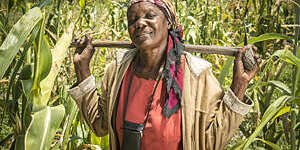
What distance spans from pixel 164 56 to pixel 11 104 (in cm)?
72

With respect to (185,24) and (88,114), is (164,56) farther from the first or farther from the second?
(185,24)

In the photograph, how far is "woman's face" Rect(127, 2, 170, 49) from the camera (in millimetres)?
1010

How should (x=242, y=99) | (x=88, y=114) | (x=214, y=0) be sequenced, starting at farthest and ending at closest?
(x=214, y=0)
(x=88, y=114)
(x=242, y=99)

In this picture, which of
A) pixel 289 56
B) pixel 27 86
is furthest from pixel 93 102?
pixel 289 56

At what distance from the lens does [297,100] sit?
127 centimetres

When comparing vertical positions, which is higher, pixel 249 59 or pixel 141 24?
pixel 141 24

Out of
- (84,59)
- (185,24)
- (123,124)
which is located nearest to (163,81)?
(123,124)

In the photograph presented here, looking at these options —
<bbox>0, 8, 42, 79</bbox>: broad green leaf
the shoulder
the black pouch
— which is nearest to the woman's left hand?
the shoulder

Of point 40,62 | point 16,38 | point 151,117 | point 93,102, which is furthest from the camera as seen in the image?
point 93,102

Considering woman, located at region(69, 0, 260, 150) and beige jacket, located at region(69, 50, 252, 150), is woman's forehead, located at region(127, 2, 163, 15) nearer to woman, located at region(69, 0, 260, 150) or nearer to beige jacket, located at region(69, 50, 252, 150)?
woman, located at region(69, 0, 260, 150)

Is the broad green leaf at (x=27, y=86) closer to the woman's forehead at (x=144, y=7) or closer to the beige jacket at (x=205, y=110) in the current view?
the beige jacket at (x=205, y=110)

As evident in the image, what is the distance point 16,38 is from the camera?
846mm

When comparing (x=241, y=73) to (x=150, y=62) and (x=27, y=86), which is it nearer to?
(x=150, y=62)

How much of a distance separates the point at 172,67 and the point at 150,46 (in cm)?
11
